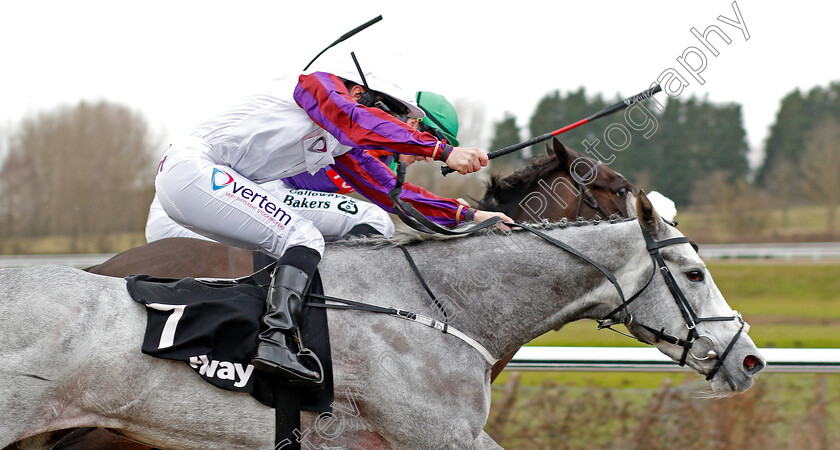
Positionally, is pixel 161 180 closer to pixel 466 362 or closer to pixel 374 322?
pixel 374 322

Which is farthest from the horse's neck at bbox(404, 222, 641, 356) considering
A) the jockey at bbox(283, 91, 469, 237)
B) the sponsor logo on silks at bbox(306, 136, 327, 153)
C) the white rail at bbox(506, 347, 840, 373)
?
the white rail at bbox(506, 347, 840, 373)

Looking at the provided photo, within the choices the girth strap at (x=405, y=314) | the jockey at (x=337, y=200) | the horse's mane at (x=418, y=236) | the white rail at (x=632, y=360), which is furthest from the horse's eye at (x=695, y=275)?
the white rail at (x=632, y=360)

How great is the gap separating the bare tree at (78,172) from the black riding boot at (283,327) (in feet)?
41.1

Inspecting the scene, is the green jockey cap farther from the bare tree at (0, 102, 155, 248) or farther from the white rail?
the bare tree at (0, 102, 155, 248)

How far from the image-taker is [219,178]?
2.86 meters

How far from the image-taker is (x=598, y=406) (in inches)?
177

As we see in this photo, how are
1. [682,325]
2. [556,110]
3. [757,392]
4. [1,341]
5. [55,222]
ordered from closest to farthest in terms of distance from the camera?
[1,341]
[682,325]
[757,392]
[55,222]
[556,110]

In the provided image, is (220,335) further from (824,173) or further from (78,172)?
(824,173)

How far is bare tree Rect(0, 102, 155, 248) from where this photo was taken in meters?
15.9

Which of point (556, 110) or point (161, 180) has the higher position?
point (161, 180)

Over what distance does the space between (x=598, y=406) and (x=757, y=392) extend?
92 cm

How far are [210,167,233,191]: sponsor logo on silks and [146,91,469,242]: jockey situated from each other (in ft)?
2.11

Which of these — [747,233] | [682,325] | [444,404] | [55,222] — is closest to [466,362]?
[444,404]

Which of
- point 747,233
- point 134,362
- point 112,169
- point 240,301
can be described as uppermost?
point 240,301
